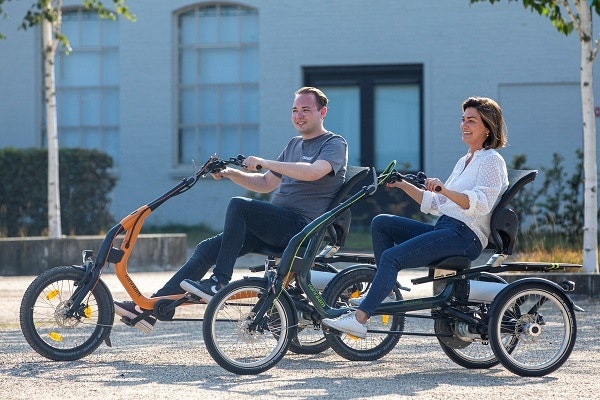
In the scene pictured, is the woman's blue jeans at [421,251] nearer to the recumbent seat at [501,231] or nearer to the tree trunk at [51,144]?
the recumbent seat at [501,231]

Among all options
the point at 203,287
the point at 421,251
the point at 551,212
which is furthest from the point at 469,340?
the point at 551,212

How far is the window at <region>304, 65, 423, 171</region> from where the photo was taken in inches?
730

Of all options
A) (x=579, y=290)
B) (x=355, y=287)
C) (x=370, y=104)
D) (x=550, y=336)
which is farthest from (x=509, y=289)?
(x=370, y=104)

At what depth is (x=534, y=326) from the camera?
678 cm

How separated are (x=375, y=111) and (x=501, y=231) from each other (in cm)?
1179

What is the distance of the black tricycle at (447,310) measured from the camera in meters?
6.70

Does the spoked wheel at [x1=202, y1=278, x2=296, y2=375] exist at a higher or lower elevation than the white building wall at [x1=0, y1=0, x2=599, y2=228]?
lower

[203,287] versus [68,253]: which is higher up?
[203,287]

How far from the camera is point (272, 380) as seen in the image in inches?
257

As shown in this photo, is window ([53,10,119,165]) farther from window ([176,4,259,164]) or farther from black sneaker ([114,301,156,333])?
black sneaker ([114,301,156,333])

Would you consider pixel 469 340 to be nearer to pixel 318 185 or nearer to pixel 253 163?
pixel 318 185

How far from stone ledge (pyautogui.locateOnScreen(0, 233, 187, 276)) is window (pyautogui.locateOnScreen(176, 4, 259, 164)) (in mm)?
5388

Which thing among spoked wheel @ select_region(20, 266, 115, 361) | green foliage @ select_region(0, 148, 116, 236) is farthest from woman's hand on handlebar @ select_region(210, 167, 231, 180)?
green foliage @ select_region(0, 148, 116, 236)

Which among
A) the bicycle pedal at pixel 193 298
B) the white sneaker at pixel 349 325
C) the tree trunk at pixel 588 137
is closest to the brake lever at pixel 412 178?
the white sneaker at pixel 349 325
